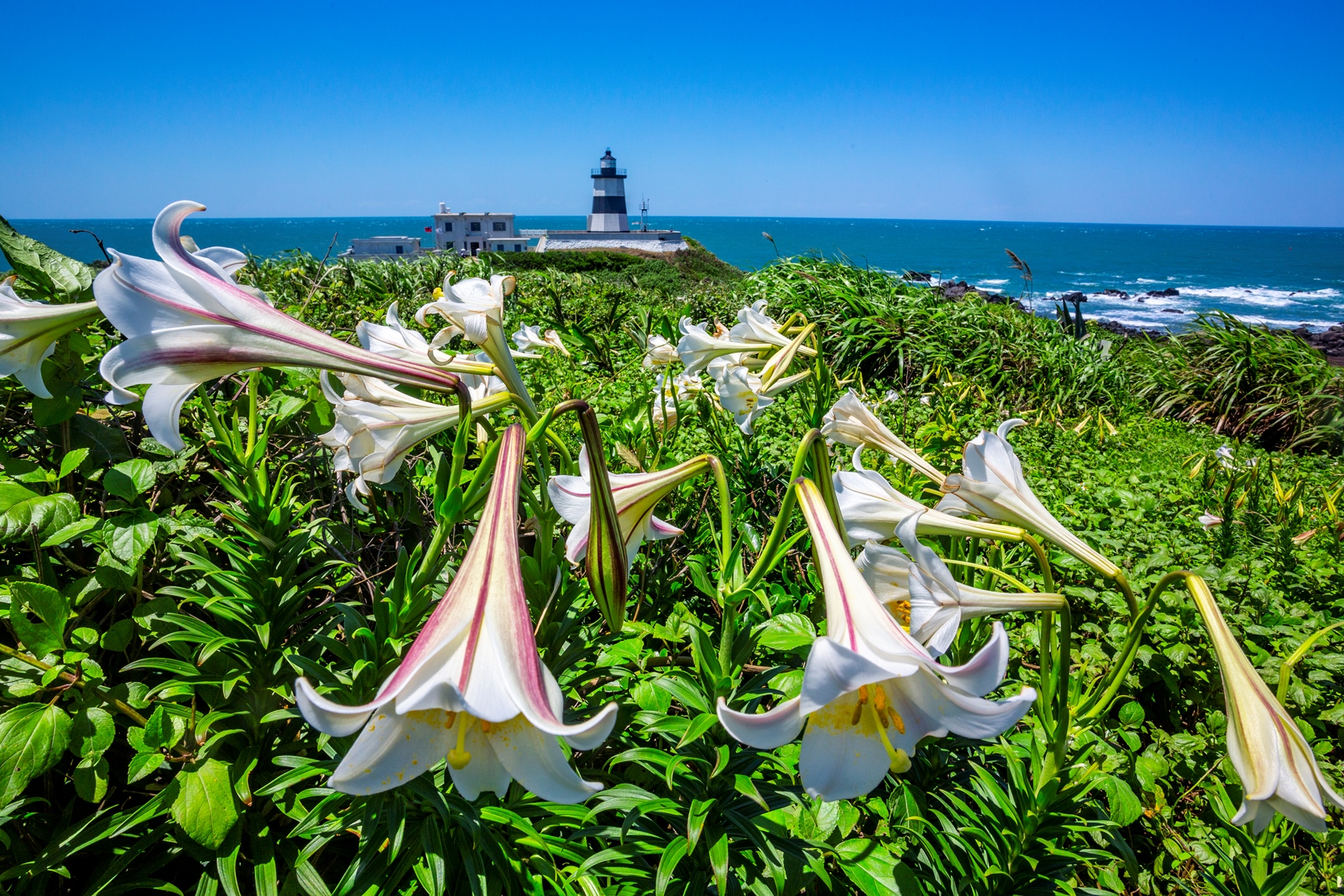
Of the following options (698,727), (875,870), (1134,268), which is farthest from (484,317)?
(1134,268)

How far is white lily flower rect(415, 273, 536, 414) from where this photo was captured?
42.8 inches

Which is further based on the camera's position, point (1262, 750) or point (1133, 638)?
point (1133, 638)

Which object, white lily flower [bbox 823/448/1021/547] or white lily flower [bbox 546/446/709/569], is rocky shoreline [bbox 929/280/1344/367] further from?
white lily flower [bbox 546/446/709/569]

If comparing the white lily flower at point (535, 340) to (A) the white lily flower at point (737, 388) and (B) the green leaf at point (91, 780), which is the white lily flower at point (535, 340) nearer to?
(A) the white lily flower at point (737, 388)

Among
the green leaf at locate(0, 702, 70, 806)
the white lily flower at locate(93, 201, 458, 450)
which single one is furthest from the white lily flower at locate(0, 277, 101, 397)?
the green leaf at locate(0, 702, 70, 806)

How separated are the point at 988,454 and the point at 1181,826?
111cm

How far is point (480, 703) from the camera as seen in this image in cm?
64

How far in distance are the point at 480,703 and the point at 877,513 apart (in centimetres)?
62

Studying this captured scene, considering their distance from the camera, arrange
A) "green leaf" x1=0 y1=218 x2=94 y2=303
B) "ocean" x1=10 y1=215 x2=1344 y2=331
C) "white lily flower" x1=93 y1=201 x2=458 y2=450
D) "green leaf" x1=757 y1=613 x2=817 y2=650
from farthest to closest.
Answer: "ocean" x1=10 y1=215 x2=1344 y2=331
"green leaf" x1=0 y1=218 x2=94 y2=303
"green leaf" x1=757 y1=613 x2=817 y2=650
"white lily flower" x1=93 y1=201 x2=458 y2=450

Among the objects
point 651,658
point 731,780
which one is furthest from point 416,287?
point 731,780

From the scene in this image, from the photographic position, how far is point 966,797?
1238 millimetres

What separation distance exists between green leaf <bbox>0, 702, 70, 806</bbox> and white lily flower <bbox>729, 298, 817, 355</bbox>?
1.80 meters

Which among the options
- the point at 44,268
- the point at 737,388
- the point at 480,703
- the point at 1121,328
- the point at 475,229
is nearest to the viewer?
the point at 480,703

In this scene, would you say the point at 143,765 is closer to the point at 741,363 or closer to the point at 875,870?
the point at 875,870
